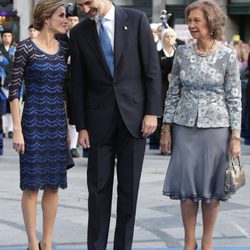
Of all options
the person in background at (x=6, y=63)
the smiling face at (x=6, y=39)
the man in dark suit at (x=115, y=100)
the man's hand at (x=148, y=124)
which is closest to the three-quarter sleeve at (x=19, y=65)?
the man in dark suit at (x=115, y=100)

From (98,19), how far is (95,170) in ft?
3.39

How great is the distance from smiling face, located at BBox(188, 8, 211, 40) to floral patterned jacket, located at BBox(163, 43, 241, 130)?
5.2 inches

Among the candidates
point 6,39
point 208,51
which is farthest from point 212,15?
point 6,39

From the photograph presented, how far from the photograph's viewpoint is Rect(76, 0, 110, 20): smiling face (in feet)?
20.3

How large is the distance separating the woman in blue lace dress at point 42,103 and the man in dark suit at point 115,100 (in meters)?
0.20

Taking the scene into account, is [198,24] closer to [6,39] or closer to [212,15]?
[212,15]

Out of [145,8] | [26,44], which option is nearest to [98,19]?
[26,44]

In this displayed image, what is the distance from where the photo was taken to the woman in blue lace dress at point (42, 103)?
21.6 ft

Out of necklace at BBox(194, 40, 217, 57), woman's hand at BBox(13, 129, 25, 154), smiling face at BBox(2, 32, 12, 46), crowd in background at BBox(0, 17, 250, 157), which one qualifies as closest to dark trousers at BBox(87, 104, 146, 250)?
woman's hand at BBox(13, 129, 25, 154)

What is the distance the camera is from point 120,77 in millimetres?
6355

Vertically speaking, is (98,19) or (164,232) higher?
(98,19)

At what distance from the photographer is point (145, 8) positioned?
115 feet

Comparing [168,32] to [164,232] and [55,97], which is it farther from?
[55,97]

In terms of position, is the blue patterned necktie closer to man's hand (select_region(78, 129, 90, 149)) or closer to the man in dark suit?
the man in dark suit
